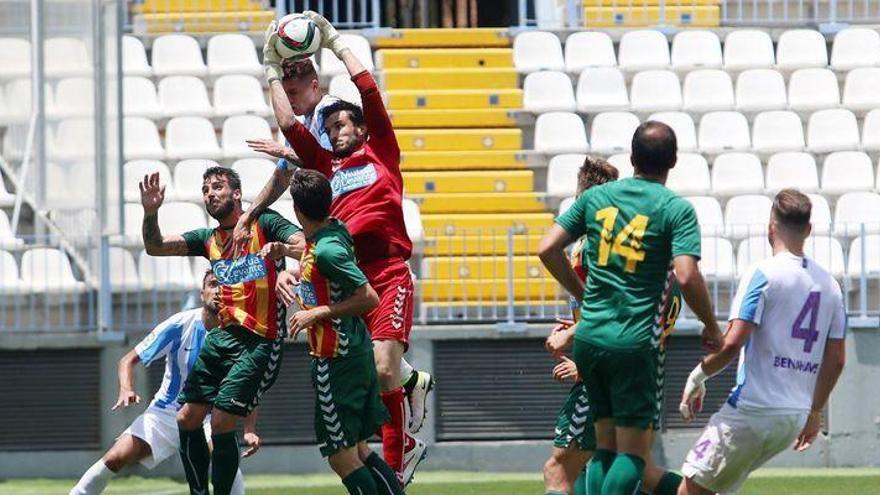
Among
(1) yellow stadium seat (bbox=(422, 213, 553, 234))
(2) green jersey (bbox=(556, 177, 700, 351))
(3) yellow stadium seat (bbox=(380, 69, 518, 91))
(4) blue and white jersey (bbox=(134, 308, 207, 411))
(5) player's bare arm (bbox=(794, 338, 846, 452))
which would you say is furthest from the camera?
(3) yellow stadium seat (bbox=(380, 69, 518, 91))

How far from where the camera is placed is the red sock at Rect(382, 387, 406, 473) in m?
8.73

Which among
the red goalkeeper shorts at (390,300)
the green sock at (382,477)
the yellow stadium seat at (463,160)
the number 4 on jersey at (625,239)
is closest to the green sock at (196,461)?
the red goalkeeper shorts at (390,300)

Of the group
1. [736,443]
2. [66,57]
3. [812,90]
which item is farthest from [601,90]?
[736,443]

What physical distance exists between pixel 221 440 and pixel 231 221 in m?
1.12

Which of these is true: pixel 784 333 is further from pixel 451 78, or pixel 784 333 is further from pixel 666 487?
pixel 451 78

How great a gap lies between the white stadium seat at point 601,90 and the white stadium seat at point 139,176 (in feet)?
12.0

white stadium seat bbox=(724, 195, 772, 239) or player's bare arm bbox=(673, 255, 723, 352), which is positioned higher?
white stadium seat bbox=(724, 195, 772, 239)

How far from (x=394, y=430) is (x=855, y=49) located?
369 inches

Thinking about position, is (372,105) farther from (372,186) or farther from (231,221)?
(231,221)

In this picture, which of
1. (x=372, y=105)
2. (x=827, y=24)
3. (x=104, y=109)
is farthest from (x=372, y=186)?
(x=827, y=24)

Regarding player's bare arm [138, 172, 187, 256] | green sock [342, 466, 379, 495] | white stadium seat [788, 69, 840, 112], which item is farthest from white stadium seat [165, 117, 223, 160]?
green sock [342, 466, 379, 495]

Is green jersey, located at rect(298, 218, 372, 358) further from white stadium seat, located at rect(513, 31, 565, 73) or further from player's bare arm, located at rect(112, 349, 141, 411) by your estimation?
white stadium seat, located at rect(513, 31, 565, 73)

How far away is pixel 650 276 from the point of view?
7125 mm

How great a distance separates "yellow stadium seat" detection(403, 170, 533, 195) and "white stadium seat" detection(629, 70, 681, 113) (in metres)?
1.31
